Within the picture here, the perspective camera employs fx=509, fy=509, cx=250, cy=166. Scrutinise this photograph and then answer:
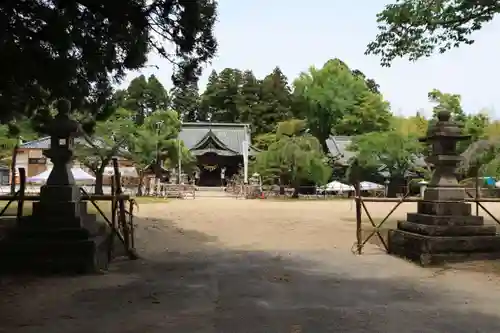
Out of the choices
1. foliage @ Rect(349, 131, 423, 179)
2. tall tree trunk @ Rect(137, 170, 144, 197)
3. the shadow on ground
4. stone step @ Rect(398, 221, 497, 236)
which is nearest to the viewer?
the shadow on ground

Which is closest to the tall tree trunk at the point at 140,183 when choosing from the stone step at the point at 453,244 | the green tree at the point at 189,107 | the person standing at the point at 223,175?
the person standing at the point at 223,175

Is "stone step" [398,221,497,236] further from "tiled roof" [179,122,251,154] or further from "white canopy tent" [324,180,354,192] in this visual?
"tiled roof" [179,122,251,154]

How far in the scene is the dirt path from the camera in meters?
5.38

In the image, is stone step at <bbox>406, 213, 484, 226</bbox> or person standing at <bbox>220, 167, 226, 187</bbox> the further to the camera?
person standing at <bbox>220, 167, 226, 187</bbox>

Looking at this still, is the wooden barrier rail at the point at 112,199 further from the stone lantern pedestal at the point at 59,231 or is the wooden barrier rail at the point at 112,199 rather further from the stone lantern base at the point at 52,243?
the stone lantern base at the point at 52,243

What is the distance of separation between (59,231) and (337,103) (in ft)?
126

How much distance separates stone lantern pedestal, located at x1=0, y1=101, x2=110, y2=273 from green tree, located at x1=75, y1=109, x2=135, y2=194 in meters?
19.7

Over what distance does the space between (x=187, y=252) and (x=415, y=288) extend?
520cm

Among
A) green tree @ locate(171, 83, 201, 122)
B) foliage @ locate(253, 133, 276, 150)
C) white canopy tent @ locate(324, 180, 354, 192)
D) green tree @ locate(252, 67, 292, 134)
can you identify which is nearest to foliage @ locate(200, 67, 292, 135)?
green tree @ locate(252, 67, 292, 134)

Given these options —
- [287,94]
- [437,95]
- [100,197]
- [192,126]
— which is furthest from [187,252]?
[287,94]

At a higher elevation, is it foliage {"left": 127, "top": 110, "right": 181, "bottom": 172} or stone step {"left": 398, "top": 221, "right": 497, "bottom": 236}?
foliage {"left": 127, "top": 110, "right": 181, "bottom": 172}

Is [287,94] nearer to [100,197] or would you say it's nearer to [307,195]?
[307,195]

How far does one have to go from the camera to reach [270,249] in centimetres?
1137

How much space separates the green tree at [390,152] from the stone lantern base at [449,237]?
25304 millimetres
